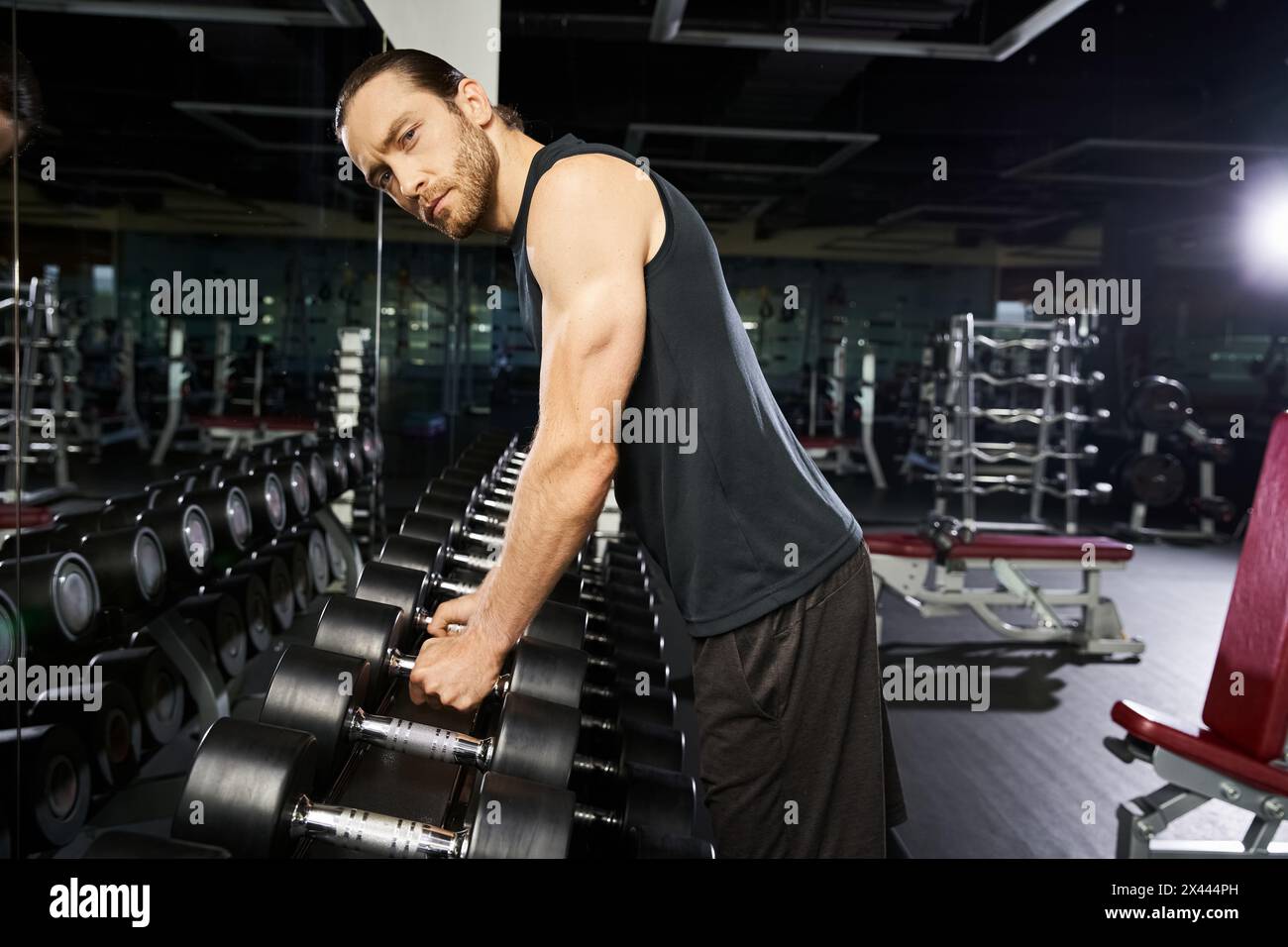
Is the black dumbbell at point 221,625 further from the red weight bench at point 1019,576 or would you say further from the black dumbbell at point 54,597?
the red weight bench at point 1019,576

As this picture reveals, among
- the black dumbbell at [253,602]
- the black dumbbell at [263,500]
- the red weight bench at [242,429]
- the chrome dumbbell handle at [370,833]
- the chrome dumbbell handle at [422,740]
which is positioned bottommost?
the black dumbbell at [253,602]

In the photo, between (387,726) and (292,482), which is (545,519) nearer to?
(387,726)

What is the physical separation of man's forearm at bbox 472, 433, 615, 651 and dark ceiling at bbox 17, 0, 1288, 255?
1.53 feet

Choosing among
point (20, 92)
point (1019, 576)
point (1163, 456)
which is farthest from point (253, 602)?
point (1163, 456)

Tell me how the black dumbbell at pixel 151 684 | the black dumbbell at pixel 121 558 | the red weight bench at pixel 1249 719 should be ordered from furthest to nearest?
the black dumbbell at pixel 151 684 < the red weight bench at pixel 1249 719 < the black dumbbell at pixel 121 558

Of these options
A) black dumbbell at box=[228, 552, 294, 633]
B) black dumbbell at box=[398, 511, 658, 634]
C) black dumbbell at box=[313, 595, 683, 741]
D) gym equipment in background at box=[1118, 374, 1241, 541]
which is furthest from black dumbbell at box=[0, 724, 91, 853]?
gym equipment in background at box=[1118, 374, 1241, 541]

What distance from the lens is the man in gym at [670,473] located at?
0.91 m

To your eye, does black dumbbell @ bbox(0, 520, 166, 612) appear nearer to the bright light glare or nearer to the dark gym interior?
the dark gym interior

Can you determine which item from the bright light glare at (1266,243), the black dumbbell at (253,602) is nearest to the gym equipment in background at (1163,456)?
the bright light glare at (1266,243)

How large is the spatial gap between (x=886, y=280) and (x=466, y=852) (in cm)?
Result: 997

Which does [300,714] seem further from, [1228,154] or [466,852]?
[1228,154]

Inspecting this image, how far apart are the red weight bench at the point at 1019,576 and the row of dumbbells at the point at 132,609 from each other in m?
2.11

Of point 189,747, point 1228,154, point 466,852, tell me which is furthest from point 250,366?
point 1228,154

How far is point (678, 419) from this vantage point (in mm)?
979
